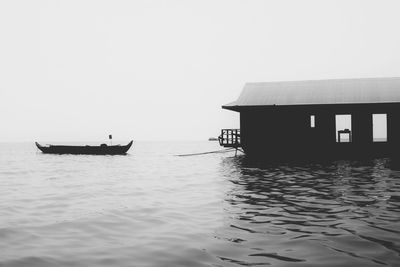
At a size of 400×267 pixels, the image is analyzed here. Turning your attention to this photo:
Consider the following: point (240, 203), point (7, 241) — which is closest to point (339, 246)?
point (240, 203)

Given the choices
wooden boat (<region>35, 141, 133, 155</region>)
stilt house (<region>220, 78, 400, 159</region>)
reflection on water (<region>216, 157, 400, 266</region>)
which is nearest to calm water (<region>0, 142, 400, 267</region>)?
reflection on water (<region>216, 157, 400, 266</region>)

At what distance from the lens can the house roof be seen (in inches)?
1342

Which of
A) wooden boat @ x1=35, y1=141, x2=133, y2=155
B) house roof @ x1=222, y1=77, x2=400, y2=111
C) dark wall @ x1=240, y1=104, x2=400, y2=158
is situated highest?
house roof @ x1=222, y1=77, x2=400, y2=111

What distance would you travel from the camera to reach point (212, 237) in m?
8.66

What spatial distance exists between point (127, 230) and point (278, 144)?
2703cm

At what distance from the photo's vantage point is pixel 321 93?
36.2 metres

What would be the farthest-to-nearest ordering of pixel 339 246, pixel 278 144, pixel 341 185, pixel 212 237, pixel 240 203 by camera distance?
pixel 278 144 < pixel 341 185 < pixel 240 203 < pixel 212 237 < pixel 339 246

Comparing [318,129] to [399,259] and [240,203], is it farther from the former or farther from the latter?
[399,259]

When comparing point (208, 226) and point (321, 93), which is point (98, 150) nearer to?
point (321, 93)

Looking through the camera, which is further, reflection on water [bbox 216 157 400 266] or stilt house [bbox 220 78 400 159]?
stilt house [bbox 220 78 400 159]

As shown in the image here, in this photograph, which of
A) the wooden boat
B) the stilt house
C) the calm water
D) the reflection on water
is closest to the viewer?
the reflection on water

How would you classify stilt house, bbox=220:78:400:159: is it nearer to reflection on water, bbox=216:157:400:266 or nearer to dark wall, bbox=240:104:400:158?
dark wall, bbox=240:104:400:158

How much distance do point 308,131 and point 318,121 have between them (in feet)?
3.78

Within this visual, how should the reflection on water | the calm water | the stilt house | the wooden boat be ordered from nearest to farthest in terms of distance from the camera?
the reflection on water
the calm water
the stilt house
the wooden boat
